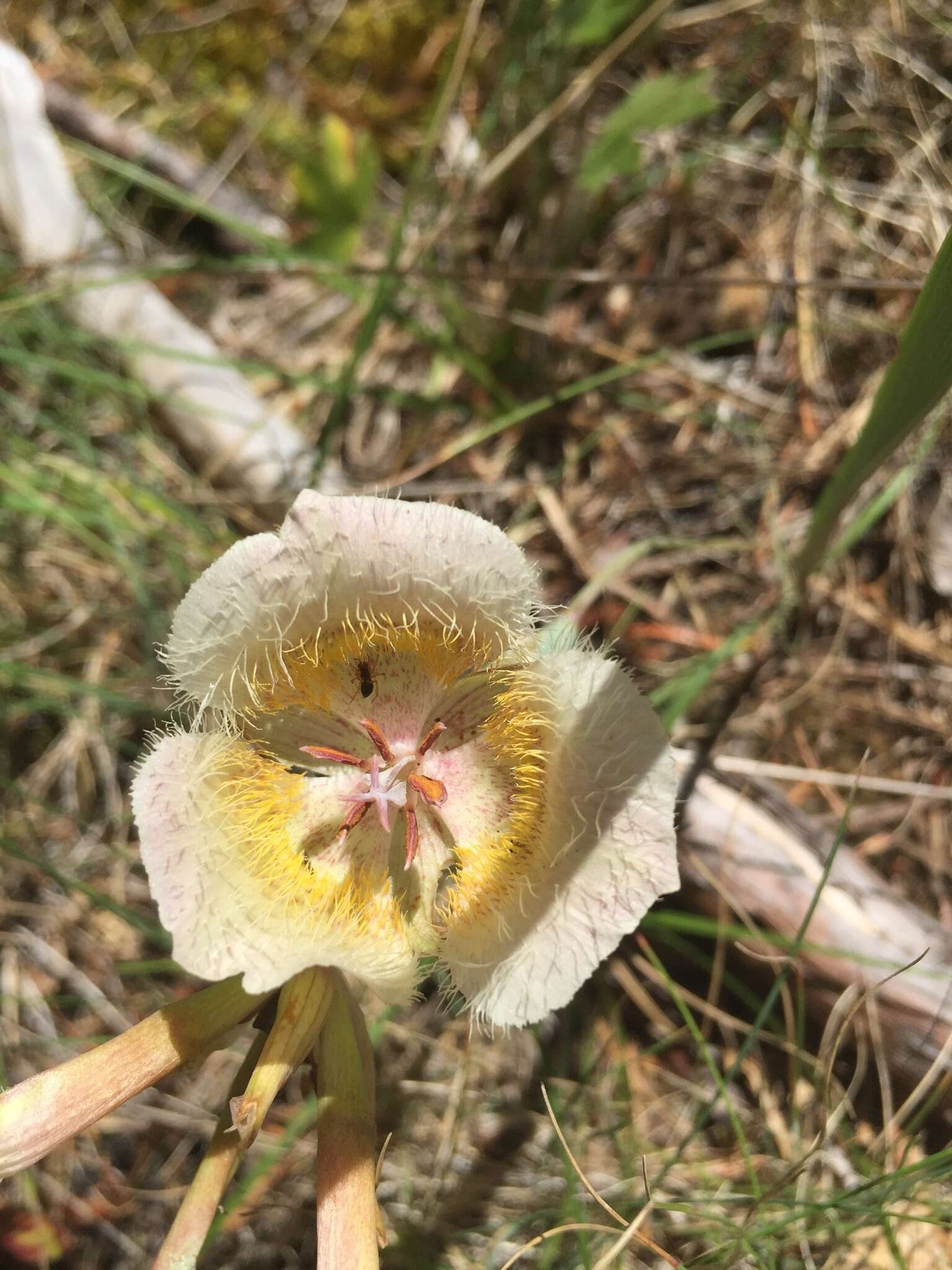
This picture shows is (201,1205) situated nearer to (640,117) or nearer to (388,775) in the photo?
(388,775)

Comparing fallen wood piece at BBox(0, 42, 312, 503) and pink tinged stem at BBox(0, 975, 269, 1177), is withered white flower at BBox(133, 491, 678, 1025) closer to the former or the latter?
pink tinged stem at BBox(0, 975, 269, 1177)

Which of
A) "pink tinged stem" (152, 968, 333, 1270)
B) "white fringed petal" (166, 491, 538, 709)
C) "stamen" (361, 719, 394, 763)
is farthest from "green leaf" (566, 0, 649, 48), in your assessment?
"pink tinged stem" (152, 968, 333, 1270)

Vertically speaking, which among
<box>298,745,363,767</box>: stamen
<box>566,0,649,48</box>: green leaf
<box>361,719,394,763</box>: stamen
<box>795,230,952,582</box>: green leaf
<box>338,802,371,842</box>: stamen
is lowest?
<box>338,802,371,842</box>: stamen

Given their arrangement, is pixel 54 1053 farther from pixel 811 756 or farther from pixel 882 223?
pixel 882 223

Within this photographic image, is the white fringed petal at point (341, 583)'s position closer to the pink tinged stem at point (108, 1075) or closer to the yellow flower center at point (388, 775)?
the yellow flower center at point (388, 775)

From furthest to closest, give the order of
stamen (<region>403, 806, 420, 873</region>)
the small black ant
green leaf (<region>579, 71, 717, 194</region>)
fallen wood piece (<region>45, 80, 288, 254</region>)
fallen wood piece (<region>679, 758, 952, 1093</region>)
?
fallen wood piece (<region>45, 80, 288, 254</region>) → green leaf (<region>579, 71, 717, 194</region>) → fallen wood piece (<region>679, 758, 952, 1093</region>) → the small black ant → stamen (<region>403, 806, 420, 873</region>)
